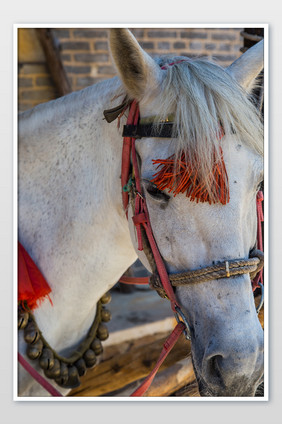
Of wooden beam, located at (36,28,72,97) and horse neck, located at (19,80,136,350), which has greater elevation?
wooden beam, located at (36,28,72,97)

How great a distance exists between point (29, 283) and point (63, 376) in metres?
0.29

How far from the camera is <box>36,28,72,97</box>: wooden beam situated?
2.44 m

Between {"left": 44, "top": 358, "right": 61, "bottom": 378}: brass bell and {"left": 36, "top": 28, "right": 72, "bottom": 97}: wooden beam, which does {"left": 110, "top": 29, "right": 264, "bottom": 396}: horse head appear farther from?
{"left": 36, "top": 28, "right": 72, "bottom": 97}: wooden beam

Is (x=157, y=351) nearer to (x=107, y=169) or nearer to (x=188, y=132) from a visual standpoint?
(x=107, y=169)

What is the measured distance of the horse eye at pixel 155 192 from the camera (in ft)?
3.44

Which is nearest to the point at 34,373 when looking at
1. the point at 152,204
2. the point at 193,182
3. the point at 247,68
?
the point at 152,204

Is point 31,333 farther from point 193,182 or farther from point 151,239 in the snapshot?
point 193,182

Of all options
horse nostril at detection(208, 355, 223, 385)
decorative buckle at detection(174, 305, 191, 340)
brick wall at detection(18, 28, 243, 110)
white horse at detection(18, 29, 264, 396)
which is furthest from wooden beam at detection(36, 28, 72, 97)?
horse nostril at detection(208, 355, 223, 385)

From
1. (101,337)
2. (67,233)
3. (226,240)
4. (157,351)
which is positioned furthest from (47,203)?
(157,351)

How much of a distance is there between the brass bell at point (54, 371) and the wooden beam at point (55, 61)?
58.4 inches

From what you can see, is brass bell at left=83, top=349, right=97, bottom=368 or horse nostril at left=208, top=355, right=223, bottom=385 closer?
horse nostril at left=208, top=355, right=223, bottom=385

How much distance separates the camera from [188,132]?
102cm

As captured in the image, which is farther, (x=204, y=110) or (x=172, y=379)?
(x=172, y=379)

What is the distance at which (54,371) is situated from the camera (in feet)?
4.35
